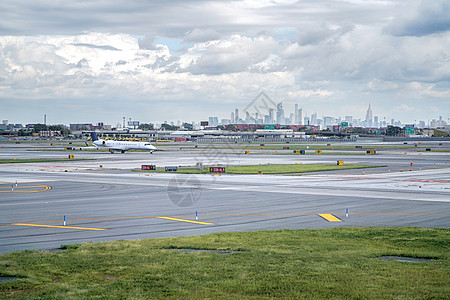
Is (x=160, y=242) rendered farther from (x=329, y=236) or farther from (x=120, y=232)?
(x=329, y=236)

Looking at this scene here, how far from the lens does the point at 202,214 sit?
36.1 meters

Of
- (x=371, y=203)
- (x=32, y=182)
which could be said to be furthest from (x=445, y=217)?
(x=32, y=182)

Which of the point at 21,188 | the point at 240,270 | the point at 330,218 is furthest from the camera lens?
the point at 21,188

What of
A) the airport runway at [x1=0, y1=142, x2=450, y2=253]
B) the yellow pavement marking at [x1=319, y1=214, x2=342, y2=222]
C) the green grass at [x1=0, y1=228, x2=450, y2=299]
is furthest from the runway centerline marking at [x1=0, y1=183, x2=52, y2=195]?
the yellow pavement marking at [x1=319, y1=214, x2=342, y2=222]

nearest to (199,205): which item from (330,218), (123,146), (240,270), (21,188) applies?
(330,218)

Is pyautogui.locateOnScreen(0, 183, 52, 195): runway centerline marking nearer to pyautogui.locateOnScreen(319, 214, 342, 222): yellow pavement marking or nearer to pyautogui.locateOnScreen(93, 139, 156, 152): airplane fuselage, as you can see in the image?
pyautogui.locateOnScreen(319, 214, 342, 222): yellow pavement marking

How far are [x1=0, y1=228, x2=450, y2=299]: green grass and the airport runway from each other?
4.33 meters

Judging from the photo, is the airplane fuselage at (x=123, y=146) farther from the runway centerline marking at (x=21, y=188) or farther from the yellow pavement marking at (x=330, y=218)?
the yellow pavement marking at (x=330, y=218)

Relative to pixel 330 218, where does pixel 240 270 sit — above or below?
above

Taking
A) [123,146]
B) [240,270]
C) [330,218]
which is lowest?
[330,218]

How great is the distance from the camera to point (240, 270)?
19.1 metres

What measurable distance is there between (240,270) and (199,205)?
71.1 ft

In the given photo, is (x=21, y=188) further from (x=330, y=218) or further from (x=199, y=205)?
(x=330, y=218)

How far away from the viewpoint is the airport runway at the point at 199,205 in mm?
30094
